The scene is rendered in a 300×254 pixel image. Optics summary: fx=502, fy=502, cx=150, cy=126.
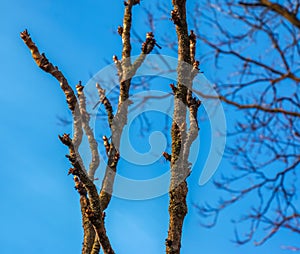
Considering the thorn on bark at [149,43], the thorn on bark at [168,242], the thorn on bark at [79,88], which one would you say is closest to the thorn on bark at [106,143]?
the thorn on bark at [79,88]

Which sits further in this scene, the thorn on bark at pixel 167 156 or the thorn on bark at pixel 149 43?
the thorn on bark at pixel 149 43

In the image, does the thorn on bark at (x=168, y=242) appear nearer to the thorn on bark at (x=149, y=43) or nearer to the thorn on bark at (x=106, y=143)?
the thorn on bark at (x=106, y=143)

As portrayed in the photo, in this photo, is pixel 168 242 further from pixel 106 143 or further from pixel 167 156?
pixel 106 143

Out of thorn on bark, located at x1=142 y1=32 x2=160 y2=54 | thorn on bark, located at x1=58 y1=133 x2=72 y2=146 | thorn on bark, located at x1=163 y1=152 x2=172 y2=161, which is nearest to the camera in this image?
thorn on bark, located at x1=58 y1=133 x2=72 y2=146

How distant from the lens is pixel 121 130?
31.0 feet

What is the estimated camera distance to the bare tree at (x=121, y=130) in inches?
298

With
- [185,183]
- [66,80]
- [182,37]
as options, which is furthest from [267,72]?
[66,80]

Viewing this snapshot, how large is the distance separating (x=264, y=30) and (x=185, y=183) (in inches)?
130

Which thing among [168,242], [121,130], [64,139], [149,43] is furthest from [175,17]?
[168,242]

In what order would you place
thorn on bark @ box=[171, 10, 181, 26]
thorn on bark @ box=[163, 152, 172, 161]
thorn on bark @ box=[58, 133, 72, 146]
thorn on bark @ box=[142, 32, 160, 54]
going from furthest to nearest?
thorn on bark @ box=[142, 32, 160, 54]
thorn on bark @ box=[171, 10, 181, 26]
thorn on bark @ box=[163, 152, 172, 161]
thorn on bark @ box=[58, 133, 72, 146]

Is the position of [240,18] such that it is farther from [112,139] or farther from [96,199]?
[112,139]

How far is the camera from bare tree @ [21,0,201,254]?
7566mm

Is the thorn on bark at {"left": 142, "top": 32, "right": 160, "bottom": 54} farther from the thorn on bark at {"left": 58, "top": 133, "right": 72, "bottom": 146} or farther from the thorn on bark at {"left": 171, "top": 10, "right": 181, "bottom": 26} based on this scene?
the thorn on bark at {"left": 58, "top": 133, "right": 72, "bottom": 146}

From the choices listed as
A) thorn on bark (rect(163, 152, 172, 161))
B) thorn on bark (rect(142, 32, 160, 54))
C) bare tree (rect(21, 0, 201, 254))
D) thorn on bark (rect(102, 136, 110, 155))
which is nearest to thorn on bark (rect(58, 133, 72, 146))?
bare tree (rect(21, 0, 201, 254))
